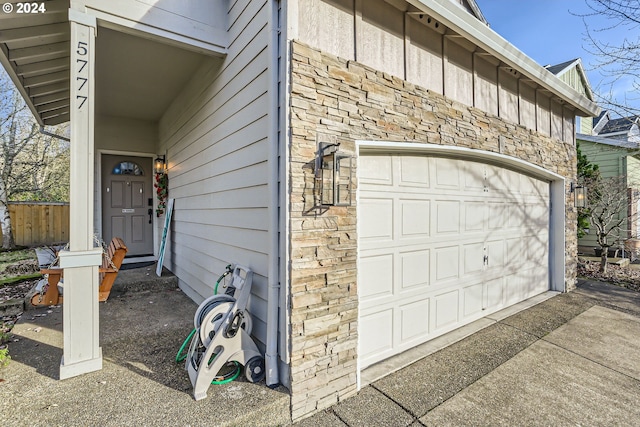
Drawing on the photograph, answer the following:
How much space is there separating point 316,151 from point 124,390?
2149 mm

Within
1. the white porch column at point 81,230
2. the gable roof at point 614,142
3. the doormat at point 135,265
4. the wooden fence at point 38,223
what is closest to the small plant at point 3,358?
the white porch column at point 81,230

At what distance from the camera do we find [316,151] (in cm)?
229

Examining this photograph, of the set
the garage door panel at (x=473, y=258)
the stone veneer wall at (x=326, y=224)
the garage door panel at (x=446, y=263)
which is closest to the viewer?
the stone veneer wall at (x=326, y=224)

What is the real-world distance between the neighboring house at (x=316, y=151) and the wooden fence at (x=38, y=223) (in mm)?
5291

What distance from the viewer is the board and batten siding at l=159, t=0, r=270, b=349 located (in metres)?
2.50

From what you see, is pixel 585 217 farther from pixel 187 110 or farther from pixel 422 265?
pixel 187 110

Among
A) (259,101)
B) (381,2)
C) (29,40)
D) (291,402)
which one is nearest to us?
(291,402)

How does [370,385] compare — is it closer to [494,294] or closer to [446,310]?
[446,310]

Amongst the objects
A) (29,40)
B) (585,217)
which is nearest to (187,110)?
(29,40)

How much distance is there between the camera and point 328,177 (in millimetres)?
2326

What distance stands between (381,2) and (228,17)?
153 centimetres

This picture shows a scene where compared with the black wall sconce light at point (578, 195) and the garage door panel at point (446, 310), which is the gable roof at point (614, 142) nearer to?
the black wall sconce light at point (578, 195)

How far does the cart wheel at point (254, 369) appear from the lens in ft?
7.43

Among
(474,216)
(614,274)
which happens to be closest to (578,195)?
(614,274)
